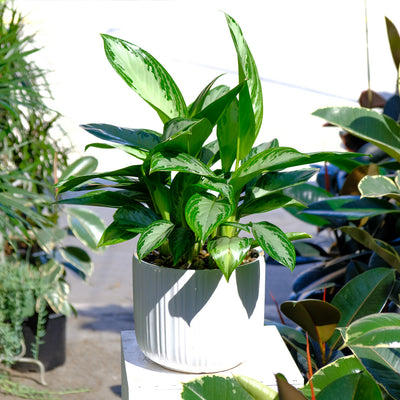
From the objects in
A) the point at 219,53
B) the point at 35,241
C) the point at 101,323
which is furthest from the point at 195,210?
the point at 219,53

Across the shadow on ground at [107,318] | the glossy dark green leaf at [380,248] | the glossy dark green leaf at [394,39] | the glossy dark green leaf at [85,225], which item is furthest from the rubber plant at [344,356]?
the shadow on ground at [107,318]

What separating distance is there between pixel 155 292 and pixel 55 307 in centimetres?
122

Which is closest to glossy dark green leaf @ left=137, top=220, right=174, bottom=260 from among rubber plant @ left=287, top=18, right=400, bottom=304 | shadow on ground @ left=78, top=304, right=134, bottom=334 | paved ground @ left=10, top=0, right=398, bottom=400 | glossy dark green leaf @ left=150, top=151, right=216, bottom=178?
glossy dark green leaf @ left=150, top=151, right=216, bottom=178

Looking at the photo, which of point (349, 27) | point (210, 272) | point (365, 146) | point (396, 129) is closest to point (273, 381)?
point (210, 272)

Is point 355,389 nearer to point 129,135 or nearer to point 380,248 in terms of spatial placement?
point 129,135

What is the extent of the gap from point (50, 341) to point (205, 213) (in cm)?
143

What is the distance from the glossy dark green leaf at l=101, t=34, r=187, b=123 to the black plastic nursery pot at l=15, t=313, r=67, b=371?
132 centimetres

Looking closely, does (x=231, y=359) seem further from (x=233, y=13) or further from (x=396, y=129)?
(x=233, y=13)

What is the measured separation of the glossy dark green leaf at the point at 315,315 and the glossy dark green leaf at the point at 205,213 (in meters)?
0.19

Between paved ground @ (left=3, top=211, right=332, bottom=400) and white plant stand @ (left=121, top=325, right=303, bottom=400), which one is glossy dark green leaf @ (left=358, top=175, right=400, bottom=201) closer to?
white plant stand @ (left=121, top=325, right=303, bottom=400)

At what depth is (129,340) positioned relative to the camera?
1159mm

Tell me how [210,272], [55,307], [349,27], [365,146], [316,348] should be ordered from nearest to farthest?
1. [210,272]
2. [316,348]
3. [365,146]
4. [55,307]
5. [349,27]

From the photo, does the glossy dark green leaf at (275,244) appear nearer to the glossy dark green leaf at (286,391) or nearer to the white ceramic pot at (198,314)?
the white ceramic pot at (198,314)

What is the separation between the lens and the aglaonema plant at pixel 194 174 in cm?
90
